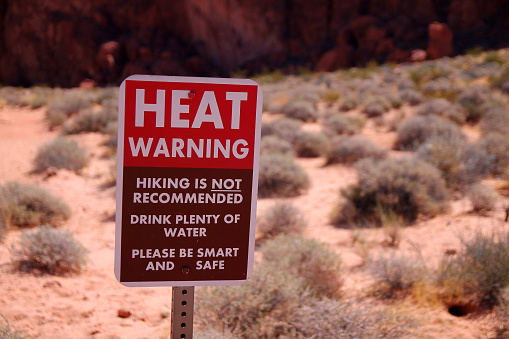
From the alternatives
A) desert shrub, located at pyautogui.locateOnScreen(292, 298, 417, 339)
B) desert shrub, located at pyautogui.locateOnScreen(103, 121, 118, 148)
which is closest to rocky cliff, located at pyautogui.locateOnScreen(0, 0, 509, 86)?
desert shrub, located at pyautogui.locateOnScreen(103, 121, 118, 148)

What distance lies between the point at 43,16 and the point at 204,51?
15.0 m

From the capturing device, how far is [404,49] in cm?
3359

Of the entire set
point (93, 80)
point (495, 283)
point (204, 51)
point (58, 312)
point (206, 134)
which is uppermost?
point (204, 51)

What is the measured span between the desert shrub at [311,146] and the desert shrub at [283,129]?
0.35 m

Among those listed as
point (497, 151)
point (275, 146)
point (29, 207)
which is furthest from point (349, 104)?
point (29, 207)

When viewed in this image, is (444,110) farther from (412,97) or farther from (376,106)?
(412,97)

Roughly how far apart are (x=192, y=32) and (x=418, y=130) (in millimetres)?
34173

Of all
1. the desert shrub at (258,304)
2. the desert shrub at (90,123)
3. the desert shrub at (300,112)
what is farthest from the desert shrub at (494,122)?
the desert shrub at (90,123)

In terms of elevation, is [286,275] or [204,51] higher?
[204,51]

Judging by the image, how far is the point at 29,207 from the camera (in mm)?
5664

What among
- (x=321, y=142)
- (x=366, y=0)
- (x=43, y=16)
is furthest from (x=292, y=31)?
(x=321, y=142)

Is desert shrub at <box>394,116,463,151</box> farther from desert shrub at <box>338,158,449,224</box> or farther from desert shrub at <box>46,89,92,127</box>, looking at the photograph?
desert shrub at <box>46,89,92,127</box>

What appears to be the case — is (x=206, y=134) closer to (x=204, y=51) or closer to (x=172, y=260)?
(x=172, y=260)

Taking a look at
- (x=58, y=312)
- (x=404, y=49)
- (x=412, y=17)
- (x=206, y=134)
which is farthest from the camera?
(x=412, y=17)
